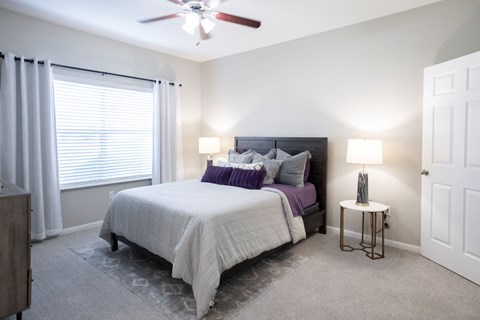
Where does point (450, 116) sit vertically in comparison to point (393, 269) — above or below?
above

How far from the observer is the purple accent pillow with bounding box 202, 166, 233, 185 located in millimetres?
3605

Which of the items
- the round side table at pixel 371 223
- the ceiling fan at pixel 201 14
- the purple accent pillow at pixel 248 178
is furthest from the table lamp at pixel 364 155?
the ceiling fan at pixel 201 14

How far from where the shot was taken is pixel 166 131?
4703 mm

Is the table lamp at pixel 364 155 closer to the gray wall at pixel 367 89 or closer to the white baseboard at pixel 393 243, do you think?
the gray wall at pixel 367 89

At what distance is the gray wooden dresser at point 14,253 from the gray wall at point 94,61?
78.1 inches

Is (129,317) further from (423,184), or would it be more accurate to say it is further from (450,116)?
(450,116)

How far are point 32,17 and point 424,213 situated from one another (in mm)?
4985

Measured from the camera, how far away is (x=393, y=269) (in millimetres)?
2764

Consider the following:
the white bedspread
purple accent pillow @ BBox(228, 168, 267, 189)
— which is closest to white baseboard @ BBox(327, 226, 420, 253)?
the white bedspread

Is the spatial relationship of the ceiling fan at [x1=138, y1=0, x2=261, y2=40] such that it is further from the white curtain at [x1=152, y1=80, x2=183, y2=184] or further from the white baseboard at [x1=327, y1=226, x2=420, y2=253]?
the white baseboard at [x1=327, y1=226, x2=420, y2=253]

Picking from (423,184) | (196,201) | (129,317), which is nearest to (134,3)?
(196,201)

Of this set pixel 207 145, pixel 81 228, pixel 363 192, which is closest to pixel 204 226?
pixel 363 192

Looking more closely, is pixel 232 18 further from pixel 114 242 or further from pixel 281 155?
pixel 114 242

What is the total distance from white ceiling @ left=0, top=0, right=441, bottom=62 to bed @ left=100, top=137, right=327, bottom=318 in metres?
2.00
